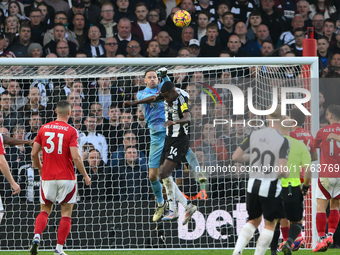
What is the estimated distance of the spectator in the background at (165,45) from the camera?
13867 millimetres

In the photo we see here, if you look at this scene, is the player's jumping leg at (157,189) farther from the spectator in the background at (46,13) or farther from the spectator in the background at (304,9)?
the spectator in the background at (304,9)

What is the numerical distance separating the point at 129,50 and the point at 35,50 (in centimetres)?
171

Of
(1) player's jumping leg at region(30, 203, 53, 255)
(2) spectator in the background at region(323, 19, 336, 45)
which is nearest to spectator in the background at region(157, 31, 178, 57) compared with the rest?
(2) spectator in the background at region(323, 19, 336, 45)

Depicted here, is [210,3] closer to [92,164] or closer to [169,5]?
[169,5]

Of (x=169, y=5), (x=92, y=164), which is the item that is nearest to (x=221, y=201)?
Result: (x=92, y=164)

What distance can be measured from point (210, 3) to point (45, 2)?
3345 mm

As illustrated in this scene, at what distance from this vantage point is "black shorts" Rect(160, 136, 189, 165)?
10.2 m

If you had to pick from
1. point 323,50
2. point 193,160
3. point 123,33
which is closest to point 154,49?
point 123,33

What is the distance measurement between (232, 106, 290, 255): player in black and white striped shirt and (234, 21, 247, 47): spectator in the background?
21.3 ft

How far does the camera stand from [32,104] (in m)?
12.1

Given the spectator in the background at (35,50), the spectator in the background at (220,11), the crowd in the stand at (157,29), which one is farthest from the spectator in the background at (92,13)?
the spectator in the background at (220,11)

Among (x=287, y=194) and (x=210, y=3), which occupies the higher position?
(x=210, y=3)

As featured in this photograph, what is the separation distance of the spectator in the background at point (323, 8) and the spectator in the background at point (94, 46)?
470 centimetres

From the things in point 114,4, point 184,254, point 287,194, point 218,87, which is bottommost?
point 184,254
